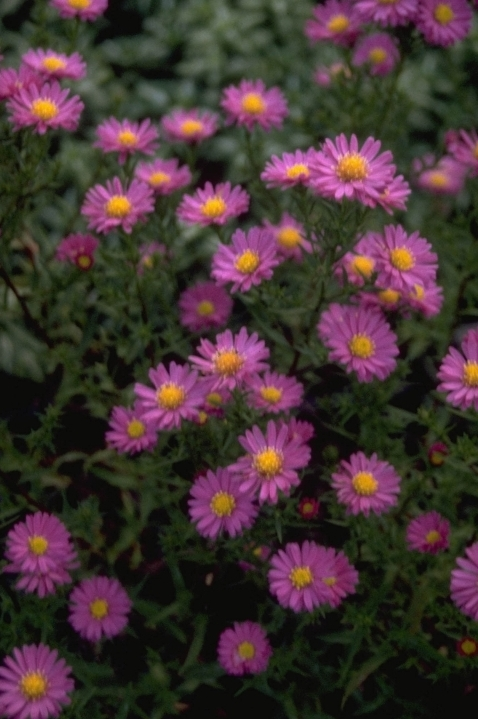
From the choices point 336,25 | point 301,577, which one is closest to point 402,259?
point 301,577

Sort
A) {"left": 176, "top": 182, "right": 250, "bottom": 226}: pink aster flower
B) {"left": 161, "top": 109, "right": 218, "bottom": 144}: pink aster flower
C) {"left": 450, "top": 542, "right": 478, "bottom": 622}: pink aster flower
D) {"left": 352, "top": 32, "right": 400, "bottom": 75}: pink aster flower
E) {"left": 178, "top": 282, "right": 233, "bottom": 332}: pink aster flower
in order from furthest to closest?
{"left": 352, "top": 32, "right": 400, "bottom": 75}: pink aster flower
{"left": 161, "top": 109, "right": 218, "bottom": 144}: pink aster flower
{"left": 178, "top": 282, "right": 233, "bottom": 332}: pink aster flower
{"left": 176, "top": 182, "right": 250, "bottom": 226}: pink aster flower
{"left": 450, "top": 542, "right": 478, "bottom": 622}: pink aster flower

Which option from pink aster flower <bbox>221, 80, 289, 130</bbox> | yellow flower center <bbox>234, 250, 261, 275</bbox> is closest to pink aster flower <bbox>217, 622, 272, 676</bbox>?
yellow flower center <bbox>234, 250, 261, 275</bbox>

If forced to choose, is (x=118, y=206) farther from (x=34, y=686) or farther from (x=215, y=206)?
(x=34, y=686)

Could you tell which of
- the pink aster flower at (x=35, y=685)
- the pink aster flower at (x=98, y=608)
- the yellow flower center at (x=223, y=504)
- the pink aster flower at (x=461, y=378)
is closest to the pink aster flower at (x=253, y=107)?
the pink aster flower at (x=461, y=378)

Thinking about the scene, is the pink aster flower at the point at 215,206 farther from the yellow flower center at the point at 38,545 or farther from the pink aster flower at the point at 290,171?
the yellow flower center at the point at 38,545

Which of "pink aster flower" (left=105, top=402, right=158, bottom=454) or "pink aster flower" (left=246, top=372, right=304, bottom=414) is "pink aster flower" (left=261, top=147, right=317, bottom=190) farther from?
"pink aster flower" (left=105, top=402, right=158, bottom=454)
